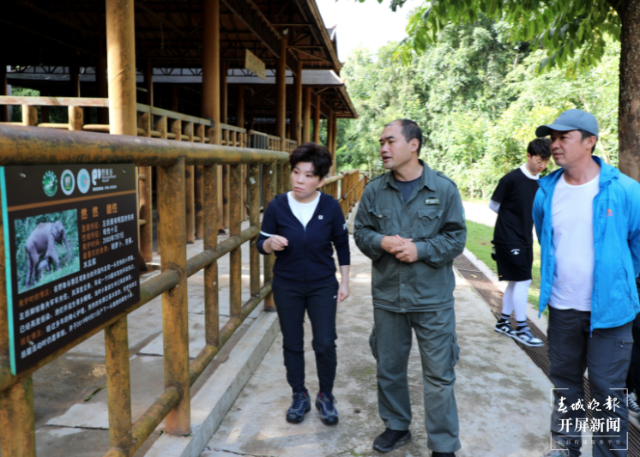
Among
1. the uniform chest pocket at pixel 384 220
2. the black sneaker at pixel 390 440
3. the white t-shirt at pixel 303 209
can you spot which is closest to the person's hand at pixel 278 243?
the white t-shirt at pixel 303 209

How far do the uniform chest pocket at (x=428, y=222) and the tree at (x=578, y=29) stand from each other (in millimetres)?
1918

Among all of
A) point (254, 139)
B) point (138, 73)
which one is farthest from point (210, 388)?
point (138, 73)

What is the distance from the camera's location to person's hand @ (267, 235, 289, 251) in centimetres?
301

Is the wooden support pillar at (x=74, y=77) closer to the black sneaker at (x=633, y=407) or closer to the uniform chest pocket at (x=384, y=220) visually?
the uniform chest pocket at (x=384, y=220)

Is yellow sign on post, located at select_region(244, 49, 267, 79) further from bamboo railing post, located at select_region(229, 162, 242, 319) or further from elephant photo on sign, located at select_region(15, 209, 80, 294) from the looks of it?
elephant photo on sign, located at select_region(15, 209, 80, 294)

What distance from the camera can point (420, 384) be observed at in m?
3.66

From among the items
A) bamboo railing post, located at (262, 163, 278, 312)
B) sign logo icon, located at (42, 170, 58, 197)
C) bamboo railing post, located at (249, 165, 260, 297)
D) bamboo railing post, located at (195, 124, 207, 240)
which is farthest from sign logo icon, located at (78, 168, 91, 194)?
bamboo railing post, located at (195, 124, 207, 240)

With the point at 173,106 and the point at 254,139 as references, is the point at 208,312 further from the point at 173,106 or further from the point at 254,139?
the point at 173,106

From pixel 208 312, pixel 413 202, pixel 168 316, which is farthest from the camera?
pixel 208 312

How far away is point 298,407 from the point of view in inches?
123

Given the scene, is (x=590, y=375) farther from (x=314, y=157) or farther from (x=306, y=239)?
(x=314, y=157)

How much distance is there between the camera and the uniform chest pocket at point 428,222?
276 centimetres

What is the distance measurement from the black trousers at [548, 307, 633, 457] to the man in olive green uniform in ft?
1.75

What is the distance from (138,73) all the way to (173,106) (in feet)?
7.30
